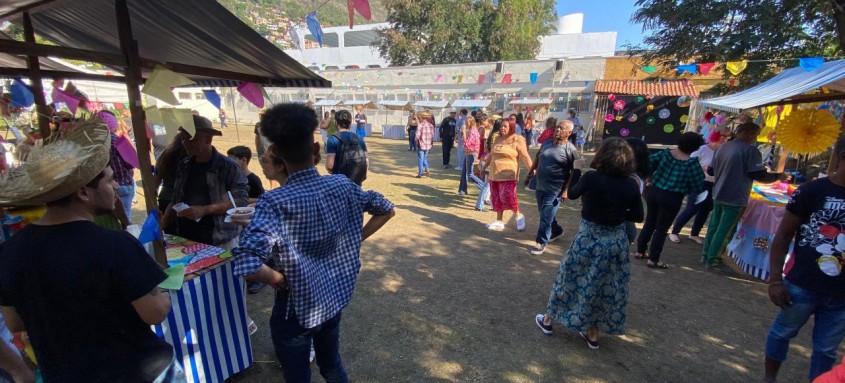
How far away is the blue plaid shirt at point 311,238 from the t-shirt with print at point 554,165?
3.39m

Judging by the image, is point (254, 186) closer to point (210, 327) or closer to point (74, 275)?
point (210, 327)

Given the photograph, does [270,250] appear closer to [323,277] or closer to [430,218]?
[323,277]

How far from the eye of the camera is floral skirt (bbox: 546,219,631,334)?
289 centimetres

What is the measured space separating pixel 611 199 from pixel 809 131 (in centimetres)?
307

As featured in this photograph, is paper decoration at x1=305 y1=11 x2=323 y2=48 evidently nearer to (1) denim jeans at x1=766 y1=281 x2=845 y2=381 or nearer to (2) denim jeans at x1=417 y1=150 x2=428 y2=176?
(1) denim jeans at x1=766 y1=281 x2=845 y2=381

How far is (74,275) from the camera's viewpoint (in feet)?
3.93

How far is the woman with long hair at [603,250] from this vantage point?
9.33 ft

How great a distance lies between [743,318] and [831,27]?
935 centimetres

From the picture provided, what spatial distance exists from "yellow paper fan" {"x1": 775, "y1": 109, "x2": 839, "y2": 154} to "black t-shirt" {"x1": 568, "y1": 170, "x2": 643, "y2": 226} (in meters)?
2.72

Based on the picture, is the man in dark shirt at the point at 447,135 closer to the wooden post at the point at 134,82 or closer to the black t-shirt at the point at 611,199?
the black t-shirt at the point at 611,199

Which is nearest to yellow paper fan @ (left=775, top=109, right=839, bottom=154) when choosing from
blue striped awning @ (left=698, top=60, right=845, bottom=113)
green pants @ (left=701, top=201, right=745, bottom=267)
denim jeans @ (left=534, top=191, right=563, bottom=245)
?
blue striped awning @ (left=698, top=60, right=845, bottom=113)

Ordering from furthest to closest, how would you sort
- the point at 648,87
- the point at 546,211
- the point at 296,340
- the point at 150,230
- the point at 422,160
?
the point at 648,87, the point at 422,160, the point at 546,211, the point at 150,230, the point at 296,340

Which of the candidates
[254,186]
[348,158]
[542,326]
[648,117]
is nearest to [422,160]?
[348,158]

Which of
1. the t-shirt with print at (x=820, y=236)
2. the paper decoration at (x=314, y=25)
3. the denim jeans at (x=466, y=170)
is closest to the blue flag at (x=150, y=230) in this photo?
the paper decoration at (x=314, y=25)
